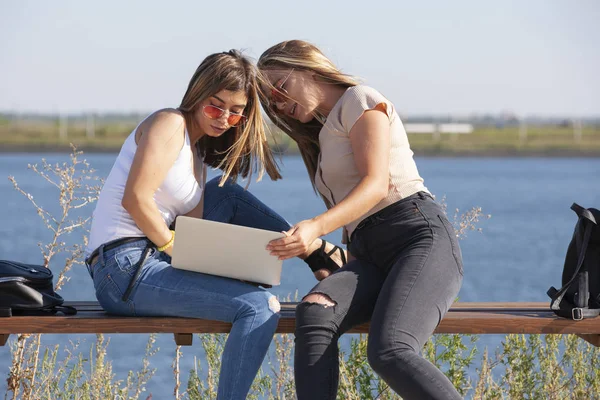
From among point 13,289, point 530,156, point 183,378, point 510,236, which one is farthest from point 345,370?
point 530,156

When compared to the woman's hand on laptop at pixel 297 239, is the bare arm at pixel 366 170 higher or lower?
higher

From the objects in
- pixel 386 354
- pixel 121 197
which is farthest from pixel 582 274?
pixel 121 197

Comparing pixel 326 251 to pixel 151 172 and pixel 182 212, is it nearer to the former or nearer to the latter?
pixel 182 212

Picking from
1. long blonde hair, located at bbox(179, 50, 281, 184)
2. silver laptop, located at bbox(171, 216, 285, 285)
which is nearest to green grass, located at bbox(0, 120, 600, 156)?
long blonde hair, located at bbox(179, 50, 281, 184)

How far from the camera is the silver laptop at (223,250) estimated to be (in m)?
3.31

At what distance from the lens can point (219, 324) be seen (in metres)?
3.36

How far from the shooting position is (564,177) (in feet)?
159

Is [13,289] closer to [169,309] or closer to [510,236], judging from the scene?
[169,309]

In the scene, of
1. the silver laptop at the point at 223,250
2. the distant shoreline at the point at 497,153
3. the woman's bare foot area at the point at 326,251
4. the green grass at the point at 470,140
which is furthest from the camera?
the green grass at the point at 470,140

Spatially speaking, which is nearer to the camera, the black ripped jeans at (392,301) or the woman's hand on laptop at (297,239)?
the black ripped jeans at (392,301)

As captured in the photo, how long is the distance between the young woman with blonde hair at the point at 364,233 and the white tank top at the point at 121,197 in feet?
1.54

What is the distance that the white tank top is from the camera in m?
3.47

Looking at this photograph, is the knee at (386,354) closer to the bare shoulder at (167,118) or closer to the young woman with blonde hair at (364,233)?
the young woman with blonde hair at (364,233)

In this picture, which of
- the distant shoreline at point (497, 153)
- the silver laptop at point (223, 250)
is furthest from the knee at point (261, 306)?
the distant shoreline at point (497, 153)
